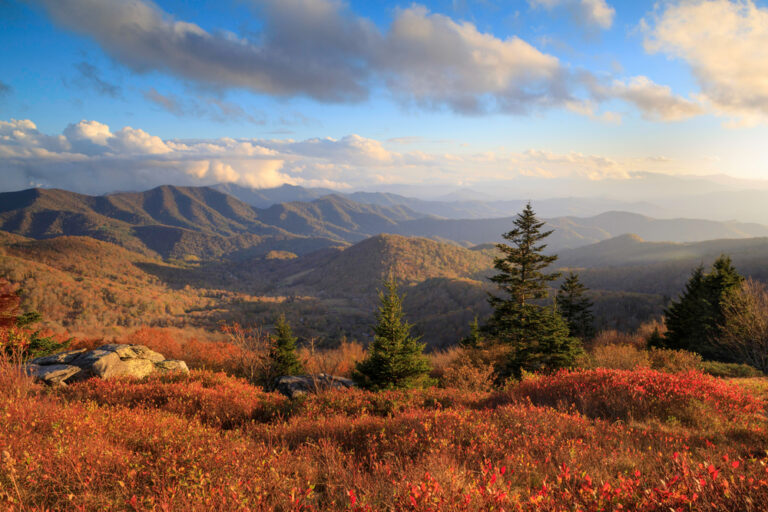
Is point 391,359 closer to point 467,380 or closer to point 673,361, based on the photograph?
point 467,380

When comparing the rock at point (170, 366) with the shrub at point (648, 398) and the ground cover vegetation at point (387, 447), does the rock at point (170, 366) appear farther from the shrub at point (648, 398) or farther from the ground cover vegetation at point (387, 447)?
the shrub at point (648, 398)

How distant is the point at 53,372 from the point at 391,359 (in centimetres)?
1198

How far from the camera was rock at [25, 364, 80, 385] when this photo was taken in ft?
34.3

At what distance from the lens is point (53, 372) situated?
10.9 meters

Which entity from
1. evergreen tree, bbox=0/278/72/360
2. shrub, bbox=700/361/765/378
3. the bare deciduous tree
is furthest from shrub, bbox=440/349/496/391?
the bare deciduous tree

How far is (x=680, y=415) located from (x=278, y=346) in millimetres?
16429

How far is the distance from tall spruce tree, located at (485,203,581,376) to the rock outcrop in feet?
55.9

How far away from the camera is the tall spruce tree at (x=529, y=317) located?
55.3 feet

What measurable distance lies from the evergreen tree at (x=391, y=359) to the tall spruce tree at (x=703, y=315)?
24522 millimetres

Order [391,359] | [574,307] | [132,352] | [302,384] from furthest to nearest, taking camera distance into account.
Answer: [574,307], [391,359], [132,352], [302,384]

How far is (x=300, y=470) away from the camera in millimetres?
4523

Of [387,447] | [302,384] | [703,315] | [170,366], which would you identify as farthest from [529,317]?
[703,315]

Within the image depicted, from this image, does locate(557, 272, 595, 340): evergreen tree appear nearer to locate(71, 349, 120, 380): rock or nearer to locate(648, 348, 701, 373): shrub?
locate(648, 348, 701, 373): shrub

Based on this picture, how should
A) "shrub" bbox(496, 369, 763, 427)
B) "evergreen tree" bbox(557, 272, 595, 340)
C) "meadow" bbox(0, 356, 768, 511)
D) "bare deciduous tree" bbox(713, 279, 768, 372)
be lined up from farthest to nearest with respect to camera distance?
"evergreen tree" bbox(557, 272, 595, 340) → "bare deciduous tree" bbox(713, 279, 768, 372) → "shrub" bbox(496, 369, 763, 427) → "meadow" bbox(0, 356, 768, 511)
